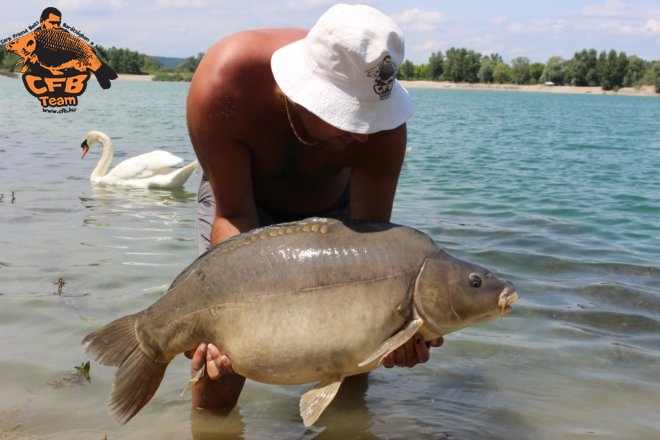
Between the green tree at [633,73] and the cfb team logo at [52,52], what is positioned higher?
the cfb team logo at [52,52]

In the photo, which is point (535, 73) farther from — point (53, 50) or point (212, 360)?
point (212, 360)

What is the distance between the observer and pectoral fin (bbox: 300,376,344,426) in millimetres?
2951

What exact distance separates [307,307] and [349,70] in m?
0.92

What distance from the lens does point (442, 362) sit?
16.0 feet

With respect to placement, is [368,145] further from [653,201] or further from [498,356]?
[653,201]

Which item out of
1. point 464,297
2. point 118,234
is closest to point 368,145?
point 464,297

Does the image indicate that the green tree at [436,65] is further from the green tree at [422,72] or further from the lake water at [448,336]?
the lake water at [448,336]

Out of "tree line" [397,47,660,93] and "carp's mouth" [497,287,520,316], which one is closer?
"carp's mouth" [497,287,520,316]

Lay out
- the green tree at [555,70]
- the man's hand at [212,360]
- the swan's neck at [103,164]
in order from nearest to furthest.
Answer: the man's hand at [212,360], the swan's neck at [103,164], the green tree at [555,70]

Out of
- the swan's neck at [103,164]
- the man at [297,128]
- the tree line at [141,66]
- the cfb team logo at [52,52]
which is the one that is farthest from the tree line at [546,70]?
the man at [297,128]

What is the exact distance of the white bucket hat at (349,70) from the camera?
299 centimetres

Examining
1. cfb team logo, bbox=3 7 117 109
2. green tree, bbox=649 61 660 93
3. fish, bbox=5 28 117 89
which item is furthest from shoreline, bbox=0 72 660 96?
fish, bbox=5 28 117 89

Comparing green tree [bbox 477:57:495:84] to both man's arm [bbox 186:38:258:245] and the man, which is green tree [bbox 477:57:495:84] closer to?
the man

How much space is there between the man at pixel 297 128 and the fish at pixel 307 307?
0.16 metres
